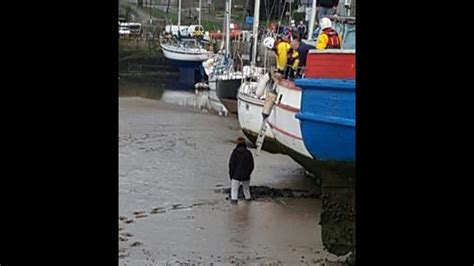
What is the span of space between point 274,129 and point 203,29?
87.9 ft

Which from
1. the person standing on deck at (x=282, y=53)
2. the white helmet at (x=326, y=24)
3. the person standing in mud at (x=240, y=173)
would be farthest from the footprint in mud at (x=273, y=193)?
the white helmet at (x=326, y=24)

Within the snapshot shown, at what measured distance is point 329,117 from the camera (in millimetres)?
8680

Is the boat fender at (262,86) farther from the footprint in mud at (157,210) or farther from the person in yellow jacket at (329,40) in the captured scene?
the footprint in mud at (157,210)

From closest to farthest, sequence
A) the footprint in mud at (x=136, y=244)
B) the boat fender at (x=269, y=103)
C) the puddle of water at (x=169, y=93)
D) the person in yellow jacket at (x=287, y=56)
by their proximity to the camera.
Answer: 1. the footprint in mud at (x=136, y=244)
2. the person in yellow jacket at (x=287, y=56)
3. the boat fender at (x=269, y=103)
4. the puddle of water at (x=169, y=93)

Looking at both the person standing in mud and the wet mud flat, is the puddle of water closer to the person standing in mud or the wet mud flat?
the wet mud flat

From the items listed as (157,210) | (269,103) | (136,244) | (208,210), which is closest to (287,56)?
(269,103)

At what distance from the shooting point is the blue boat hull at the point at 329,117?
836 cm

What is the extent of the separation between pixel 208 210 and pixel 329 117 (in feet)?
5.87

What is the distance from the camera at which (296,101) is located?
1045 cm

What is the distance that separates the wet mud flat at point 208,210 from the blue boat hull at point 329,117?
30.1 inches

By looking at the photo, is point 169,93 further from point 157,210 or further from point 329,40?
point 329,40
